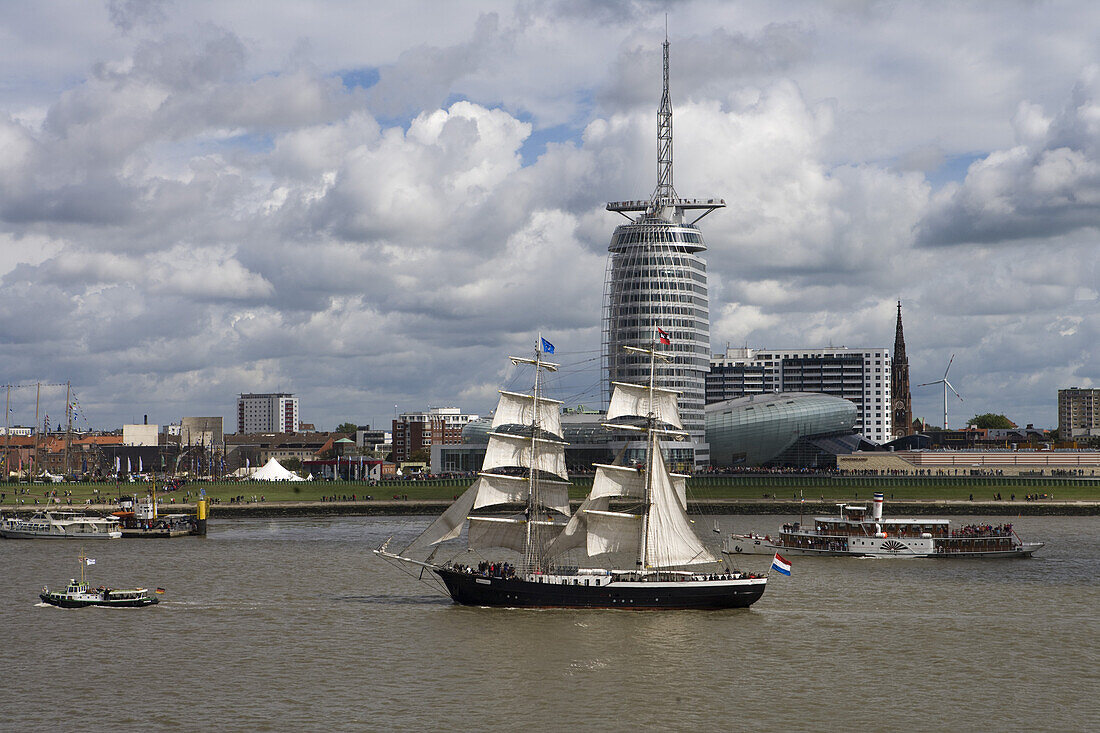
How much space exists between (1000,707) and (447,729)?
2294 centimetres

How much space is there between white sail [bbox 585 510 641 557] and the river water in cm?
608

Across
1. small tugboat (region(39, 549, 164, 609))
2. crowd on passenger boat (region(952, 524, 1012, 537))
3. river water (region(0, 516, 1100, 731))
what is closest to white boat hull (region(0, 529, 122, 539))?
river water (region(0, 516, 1100, 731))

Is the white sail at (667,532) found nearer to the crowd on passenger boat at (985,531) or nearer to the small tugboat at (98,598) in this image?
the small tugboat at (98,598)

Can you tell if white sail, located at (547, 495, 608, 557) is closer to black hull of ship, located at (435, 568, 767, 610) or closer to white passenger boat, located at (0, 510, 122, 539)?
black hull of ship, located at (435, 568, 767, 610)

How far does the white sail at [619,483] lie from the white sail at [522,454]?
2.78 metres

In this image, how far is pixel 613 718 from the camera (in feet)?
158

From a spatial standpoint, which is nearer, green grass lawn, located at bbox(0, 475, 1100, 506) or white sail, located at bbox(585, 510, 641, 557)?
white sail, located at bbox(585, 510, 641, 557)

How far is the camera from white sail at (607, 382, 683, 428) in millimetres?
85062

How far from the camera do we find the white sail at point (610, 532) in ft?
263

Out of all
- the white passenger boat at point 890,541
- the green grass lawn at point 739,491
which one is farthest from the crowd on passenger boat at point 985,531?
the green grass lawn at point 739,491

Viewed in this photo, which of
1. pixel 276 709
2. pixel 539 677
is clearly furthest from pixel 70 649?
pixel 539 677

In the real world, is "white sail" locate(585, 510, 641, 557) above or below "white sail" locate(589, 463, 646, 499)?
below

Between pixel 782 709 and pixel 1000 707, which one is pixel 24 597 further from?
pixel 1000 707

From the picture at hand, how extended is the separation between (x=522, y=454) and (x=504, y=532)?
228 inches
